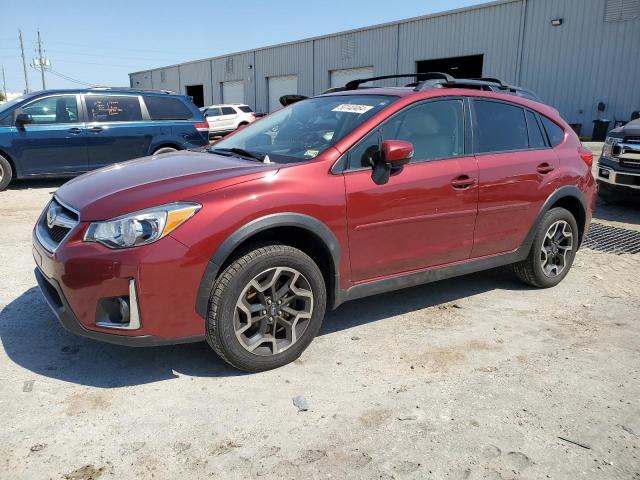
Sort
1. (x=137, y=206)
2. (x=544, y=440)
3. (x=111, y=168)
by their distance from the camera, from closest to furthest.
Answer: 1. (x=544, y=440)
2. (x=137, y=206)
3. (x=111, y=168)

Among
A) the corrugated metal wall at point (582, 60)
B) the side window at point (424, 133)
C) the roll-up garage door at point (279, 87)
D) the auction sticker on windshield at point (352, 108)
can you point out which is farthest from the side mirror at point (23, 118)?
the roll-up garage door at point (279, 87)

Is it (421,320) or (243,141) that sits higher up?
(243,141)

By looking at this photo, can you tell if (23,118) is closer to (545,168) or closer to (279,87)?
(545,168)

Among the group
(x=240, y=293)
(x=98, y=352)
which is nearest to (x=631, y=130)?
(x=240, y=293)

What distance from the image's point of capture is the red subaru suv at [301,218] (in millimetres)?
2752

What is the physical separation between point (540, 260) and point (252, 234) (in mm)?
2807

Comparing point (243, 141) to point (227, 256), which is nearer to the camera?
point (227, 256)

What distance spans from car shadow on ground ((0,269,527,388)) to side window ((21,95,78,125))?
5.76 meters

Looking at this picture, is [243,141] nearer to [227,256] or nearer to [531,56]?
[227,256]

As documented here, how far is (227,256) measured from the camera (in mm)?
2861

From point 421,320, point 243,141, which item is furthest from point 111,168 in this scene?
point 421,320

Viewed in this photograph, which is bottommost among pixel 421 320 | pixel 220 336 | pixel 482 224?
pixel 421 320

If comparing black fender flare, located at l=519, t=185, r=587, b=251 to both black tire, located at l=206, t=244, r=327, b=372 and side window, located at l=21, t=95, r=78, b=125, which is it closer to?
black tire, located at l=206, t=244, r=327, b=372

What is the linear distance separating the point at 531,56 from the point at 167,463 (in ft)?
70.0
